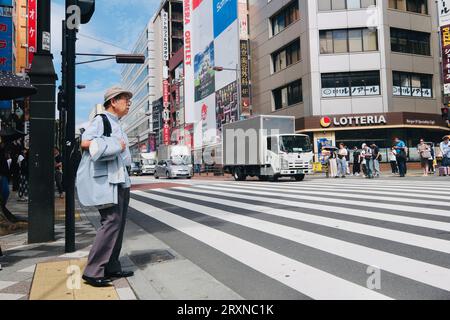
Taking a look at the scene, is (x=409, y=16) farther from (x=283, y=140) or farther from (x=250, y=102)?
(x=283, y=140)

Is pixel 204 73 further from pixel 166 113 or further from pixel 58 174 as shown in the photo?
pixel 58 174

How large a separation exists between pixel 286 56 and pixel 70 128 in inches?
1158

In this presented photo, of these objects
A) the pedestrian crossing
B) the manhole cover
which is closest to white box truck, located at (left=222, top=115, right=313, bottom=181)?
the pedestrian crossing

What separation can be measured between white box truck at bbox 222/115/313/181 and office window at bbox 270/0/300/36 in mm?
14536

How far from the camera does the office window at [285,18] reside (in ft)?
102

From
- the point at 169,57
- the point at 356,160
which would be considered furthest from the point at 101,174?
the point at 169,57

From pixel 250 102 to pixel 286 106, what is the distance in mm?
4881

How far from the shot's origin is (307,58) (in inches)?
1125

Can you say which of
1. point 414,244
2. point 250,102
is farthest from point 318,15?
point 414,244

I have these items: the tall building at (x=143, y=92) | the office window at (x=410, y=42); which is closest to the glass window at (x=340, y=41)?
the office window at (x=410, y=42)

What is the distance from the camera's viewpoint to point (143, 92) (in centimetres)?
8625

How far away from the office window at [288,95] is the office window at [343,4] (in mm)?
5559

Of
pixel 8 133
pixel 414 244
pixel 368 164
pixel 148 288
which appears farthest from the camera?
pixel 368 164

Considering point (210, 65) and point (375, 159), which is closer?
point (375, 159)
